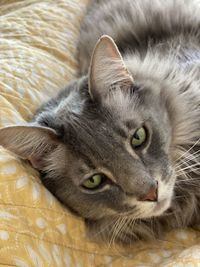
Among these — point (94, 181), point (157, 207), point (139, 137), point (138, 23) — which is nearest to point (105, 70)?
point (139, 137)

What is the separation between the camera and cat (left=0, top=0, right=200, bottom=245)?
1.30m

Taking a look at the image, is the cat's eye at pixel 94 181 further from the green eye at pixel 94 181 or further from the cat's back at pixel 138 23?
the cat's back at pixel 138 23

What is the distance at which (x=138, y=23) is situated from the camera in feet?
6.75

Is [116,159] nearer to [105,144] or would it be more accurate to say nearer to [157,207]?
[105,144]

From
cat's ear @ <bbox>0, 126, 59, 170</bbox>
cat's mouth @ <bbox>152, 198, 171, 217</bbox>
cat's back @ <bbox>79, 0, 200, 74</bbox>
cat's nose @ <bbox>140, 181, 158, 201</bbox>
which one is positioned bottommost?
cat's mouth @ <bbox>152, 198, 171, 217</bbox>

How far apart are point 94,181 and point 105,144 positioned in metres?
0.13

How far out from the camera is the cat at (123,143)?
4.27 feet

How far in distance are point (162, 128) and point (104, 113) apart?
0.65 feet

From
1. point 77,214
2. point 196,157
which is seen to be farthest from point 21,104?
point 196,157

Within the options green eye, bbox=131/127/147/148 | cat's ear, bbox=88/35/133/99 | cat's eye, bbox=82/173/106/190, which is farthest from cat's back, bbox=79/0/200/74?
cat's eye, bbox=82/173/106/190

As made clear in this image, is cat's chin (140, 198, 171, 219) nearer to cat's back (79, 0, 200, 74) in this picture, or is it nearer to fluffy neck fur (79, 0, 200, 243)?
fluffy neck fur (79, 0, 200, 243)

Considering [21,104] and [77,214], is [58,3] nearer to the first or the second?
[21,104]

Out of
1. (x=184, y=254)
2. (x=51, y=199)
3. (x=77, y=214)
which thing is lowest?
(x=184, y=254)

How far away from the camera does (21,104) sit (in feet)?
5.61
